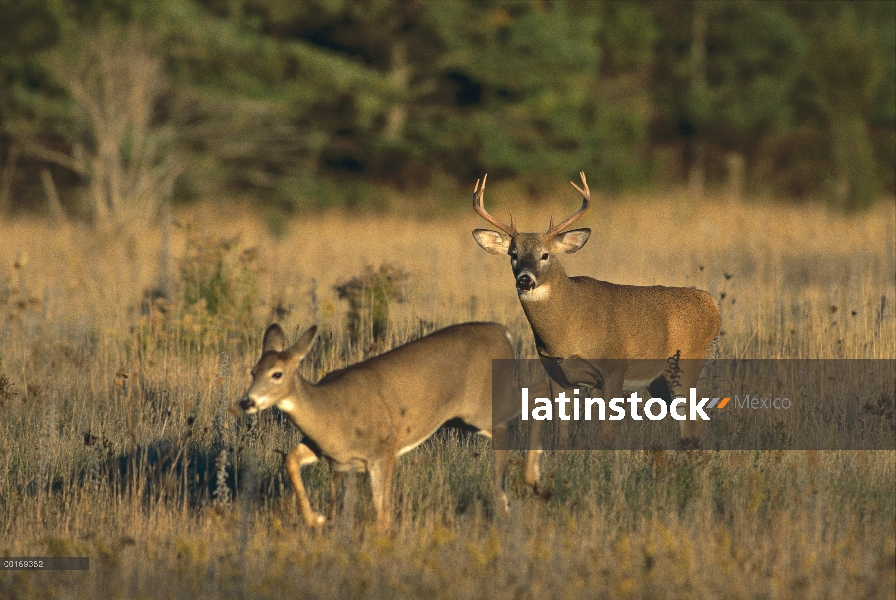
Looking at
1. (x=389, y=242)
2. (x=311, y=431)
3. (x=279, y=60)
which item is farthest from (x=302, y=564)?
(x=279, y=60)

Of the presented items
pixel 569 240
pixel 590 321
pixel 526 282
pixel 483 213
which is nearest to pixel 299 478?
pixel 526 282

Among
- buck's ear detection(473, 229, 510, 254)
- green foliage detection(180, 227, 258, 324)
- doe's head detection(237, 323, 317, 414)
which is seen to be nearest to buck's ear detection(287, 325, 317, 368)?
doe's head detection(237, 323, 317, 414)

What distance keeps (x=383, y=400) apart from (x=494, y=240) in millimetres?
2040

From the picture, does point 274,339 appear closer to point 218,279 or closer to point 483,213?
point 483,213

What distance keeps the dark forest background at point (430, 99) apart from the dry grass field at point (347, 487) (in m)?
10.4

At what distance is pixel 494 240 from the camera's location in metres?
6.93

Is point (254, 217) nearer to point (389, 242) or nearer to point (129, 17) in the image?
point (129, 17)

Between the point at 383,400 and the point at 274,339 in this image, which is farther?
the point at 383,400

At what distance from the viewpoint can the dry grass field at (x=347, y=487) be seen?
4.43m

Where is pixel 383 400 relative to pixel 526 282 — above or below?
below

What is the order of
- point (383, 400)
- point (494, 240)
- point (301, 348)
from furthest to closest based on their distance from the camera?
point (494, 240), point (383, 400), point (301, 348)

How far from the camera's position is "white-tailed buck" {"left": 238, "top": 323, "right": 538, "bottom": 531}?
4.75 meters

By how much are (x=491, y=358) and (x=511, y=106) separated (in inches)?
776

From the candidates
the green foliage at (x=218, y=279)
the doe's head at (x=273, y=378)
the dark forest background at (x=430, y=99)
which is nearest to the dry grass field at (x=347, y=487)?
the green foliage at (x=218, y=279)
